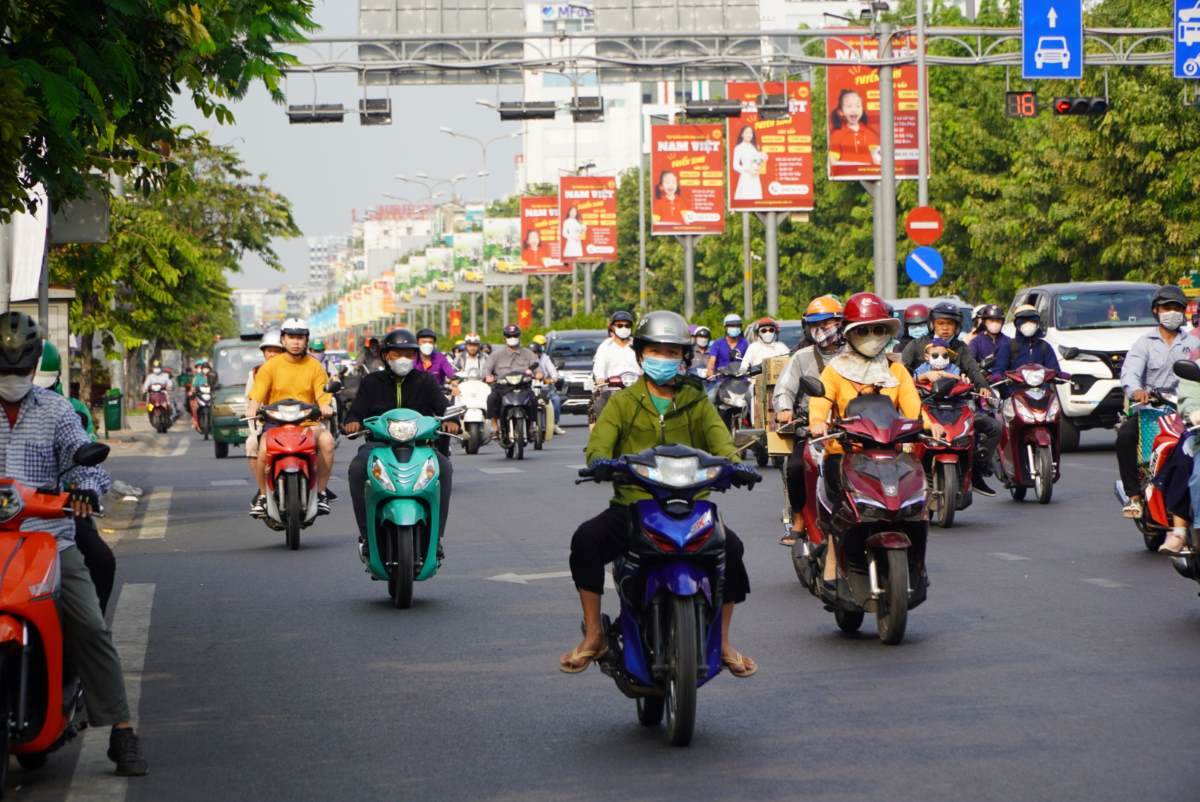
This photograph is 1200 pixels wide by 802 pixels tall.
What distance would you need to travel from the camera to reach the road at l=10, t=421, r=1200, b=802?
24.5ft

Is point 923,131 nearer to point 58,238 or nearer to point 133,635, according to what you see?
point 58,238

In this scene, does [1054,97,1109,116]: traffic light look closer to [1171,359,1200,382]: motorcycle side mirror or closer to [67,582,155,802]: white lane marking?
[67,582,155,802]: white lane marking

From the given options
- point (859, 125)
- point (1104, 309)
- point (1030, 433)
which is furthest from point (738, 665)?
point (859, 125)

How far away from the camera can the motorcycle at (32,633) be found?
7.07 m

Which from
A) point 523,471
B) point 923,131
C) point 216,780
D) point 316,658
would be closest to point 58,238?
point 523,471

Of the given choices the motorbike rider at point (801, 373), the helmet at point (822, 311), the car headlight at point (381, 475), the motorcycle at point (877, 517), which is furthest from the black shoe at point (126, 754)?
the helmet at point (822, 311)

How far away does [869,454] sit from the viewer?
1058cm

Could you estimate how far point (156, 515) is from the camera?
21.6m

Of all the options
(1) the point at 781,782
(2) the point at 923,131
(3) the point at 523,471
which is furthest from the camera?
(2) the point at 923,131

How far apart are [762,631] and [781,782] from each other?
387cm

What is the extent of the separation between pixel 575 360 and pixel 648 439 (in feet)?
117

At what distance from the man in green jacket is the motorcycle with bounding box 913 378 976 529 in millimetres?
8324

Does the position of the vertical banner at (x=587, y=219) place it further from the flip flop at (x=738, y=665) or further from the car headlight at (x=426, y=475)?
→ the flip flop at (x=738, y=665)

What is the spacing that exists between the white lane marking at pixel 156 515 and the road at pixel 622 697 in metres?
3.24
